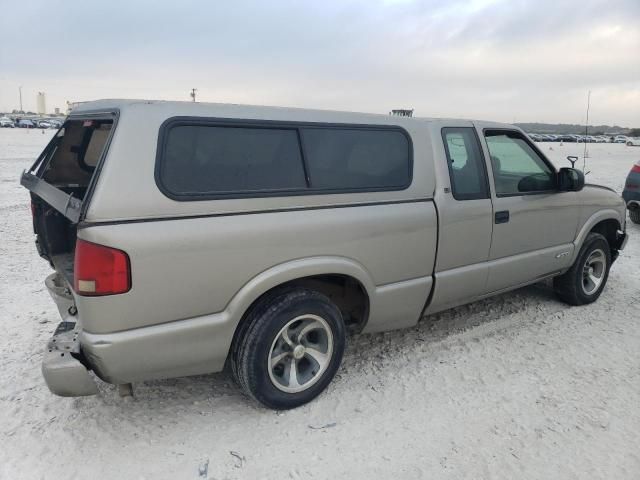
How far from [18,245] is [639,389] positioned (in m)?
7.03

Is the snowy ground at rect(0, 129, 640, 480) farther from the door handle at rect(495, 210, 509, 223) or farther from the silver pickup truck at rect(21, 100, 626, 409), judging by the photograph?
the door handle at rect(495, 210, 509, 223)

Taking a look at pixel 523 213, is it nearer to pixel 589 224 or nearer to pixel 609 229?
pixel 589 224

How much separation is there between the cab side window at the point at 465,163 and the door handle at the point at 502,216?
19cm

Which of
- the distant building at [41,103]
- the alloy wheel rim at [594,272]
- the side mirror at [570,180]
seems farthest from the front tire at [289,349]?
the distant building at [41,103]

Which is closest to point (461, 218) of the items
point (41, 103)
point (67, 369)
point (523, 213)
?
point (523, 213)

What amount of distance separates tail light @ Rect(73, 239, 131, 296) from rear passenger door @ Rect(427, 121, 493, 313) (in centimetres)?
218

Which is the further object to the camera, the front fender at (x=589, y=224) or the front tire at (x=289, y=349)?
the front fender at (x=589, y=224)

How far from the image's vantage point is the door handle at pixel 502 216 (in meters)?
A: 4.03

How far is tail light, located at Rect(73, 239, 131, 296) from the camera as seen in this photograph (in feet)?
8.00

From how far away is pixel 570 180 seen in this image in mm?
4414

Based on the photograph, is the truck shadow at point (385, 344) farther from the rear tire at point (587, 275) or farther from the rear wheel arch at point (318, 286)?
the rear wheel arch at point (318, 286)

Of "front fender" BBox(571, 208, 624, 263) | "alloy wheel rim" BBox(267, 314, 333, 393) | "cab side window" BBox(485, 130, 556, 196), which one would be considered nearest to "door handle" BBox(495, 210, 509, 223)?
Result: "cab side window" BBox(485, 130, 556, 196)

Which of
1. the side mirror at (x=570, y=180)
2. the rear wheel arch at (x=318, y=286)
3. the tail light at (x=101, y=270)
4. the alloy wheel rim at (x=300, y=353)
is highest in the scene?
the side mirror at (x=570, y=180)

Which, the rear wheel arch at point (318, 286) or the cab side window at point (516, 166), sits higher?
the cab side window at point (516, 166)
